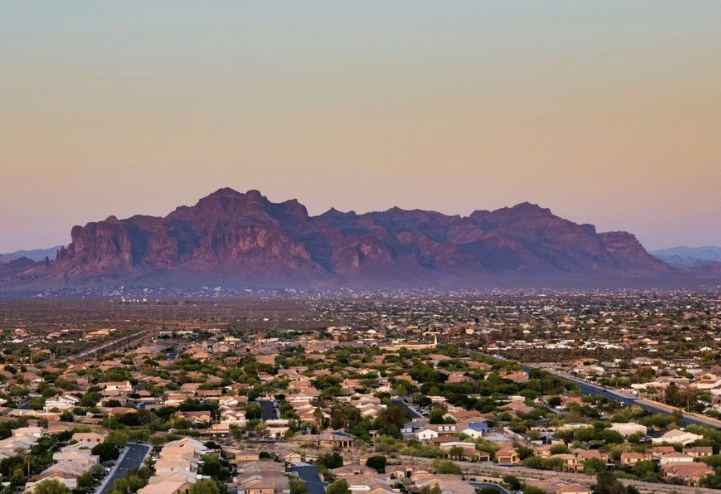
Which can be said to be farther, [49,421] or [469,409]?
[469,409]

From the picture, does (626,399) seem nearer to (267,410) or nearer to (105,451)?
(267,410)

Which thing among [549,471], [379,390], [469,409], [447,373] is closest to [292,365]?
[447,373]

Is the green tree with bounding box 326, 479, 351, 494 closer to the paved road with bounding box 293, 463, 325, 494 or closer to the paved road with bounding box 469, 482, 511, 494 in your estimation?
the paved road with bounding box 293, 463, 325, 494

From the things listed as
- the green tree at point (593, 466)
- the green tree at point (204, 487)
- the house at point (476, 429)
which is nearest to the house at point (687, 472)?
the green tree at point (593, 466)

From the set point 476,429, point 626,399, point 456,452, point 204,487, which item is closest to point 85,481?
point 204,487

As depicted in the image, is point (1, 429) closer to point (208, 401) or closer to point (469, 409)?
point (208, 401)
